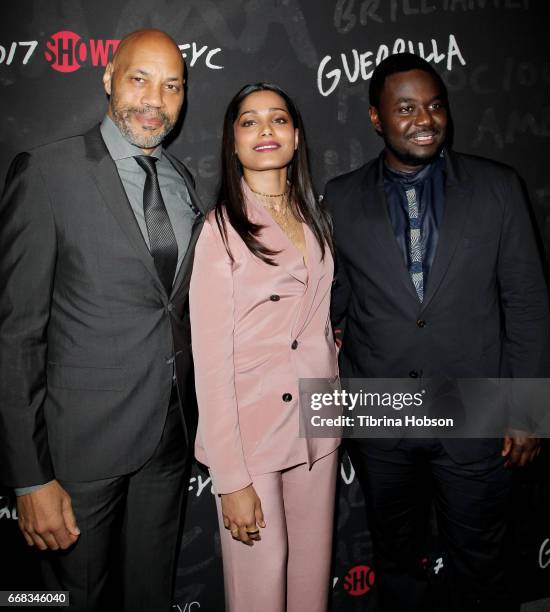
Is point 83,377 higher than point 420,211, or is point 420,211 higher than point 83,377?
point 420,211

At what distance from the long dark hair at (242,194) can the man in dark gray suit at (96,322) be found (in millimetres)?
148

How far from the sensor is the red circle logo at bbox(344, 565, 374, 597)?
8.70 ft

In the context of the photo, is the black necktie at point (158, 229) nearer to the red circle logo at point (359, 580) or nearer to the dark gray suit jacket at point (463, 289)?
the dark gray suit jacket at point (463, 289)

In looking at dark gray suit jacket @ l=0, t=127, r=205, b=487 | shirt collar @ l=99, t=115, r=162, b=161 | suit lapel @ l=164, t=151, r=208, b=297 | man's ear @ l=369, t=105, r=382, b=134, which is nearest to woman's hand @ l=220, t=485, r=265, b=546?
dark gray suit jacket @ l=0, t=127, r=205, b=487

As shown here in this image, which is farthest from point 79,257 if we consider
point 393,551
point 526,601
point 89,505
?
point 526,601

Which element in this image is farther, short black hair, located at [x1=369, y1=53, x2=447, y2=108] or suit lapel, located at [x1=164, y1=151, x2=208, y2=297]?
short black hair, located at [x1=369, y1=53, x2=447, y2=108]

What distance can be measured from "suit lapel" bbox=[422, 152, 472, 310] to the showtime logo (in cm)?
142

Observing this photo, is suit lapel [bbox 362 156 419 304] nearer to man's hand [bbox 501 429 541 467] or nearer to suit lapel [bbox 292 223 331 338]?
Answer: suit lapel [bbox 292 223 331 338]

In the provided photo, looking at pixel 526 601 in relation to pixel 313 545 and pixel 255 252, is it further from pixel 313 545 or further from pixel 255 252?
pixel 255 252

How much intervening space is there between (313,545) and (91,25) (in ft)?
7.00

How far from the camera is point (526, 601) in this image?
2.79 meters

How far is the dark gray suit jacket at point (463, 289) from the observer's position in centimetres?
190

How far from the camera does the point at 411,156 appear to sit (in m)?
1.94
